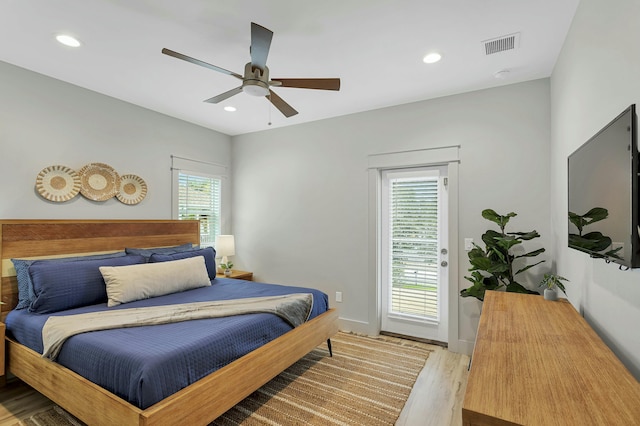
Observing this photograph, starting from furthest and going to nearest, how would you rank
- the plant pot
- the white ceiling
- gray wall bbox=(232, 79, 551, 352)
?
gray wall bbox=(232, 79, 551, 352) < the plant pot < the white ceiling

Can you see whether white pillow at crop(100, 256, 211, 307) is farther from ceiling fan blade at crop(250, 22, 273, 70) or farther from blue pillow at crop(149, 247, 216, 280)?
ceiling fan blade at crop(250, 22, 273, 70)

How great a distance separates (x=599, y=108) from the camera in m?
1.60

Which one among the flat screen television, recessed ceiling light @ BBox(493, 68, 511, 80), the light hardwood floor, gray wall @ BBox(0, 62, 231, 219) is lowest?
the light hardwood floor

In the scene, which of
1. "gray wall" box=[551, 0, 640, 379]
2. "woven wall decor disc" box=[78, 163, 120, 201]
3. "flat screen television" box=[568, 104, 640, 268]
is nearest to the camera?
"flat screen television" box=[568, 104, 640, 268]

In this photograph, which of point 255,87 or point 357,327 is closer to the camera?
point 255,87

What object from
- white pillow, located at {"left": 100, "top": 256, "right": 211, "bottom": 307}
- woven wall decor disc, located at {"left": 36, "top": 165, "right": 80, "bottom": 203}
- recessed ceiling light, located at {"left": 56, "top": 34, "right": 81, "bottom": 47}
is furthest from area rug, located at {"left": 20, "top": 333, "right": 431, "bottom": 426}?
recessed ceiling light, located at {"left": 56, "top": 34, "right": 81, "bottom": 47}

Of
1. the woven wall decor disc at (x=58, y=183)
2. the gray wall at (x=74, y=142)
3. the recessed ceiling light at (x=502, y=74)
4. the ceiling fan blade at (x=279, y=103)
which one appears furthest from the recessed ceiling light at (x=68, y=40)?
the recessed ceiling light at (x=502, y=74)

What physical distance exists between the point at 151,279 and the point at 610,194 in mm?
3221

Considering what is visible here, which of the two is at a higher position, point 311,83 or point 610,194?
point 311,83

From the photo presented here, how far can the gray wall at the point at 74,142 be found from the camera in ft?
9.02

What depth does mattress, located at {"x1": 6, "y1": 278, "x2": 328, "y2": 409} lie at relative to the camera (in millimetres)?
1639

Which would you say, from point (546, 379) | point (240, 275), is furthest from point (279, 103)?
point (240, 275)

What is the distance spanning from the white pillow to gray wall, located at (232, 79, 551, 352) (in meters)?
1.44

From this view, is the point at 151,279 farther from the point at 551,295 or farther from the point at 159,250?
the point at 551,295
